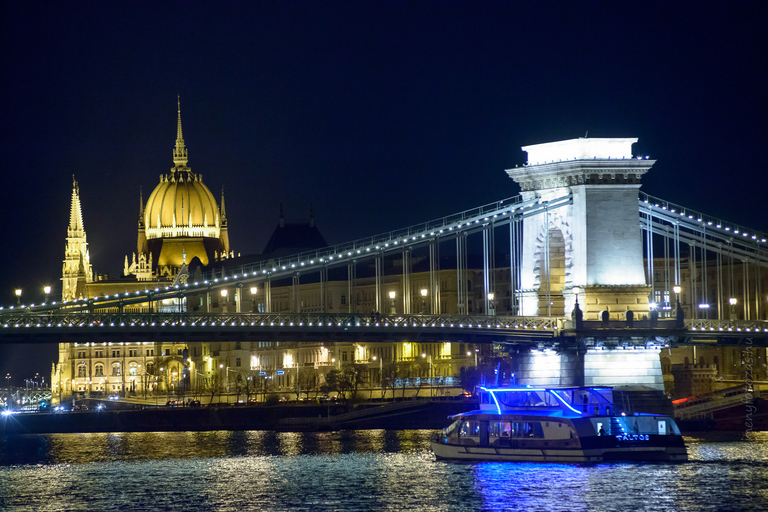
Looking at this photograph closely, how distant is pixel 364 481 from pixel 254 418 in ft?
148

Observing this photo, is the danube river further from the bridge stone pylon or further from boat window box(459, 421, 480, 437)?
the bridge stone pylon

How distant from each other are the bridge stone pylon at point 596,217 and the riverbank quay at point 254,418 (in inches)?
788

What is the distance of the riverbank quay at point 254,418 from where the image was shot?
10925cm

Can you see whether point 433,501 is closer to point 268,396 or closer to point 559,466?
point 559,466

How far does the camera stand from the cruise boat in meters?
76.7

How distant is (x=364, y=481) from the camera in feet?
237

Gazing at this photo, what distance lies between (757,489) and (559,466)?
1076 cm

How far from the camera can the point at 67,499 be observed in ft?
227

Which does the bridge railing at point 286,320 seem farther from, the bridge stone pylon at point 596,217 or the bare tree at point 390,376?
the bare tree at point 390,376

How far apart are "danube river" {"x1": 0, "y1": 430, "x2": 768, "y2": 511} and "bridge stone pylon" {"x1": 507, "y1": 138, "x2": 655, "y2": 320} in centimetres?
873

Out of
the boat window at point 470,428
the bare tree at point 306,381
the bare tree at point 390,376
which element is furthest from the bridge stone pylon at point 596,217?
the bare tree at point 306,381

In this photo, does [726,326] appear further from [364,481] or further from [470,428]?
[364,481]

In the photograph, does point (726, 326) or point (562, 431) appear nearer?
point (562, 431)

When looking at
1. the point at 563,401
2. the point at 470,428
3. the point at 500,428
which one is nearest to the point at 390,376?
the point at 470,428
